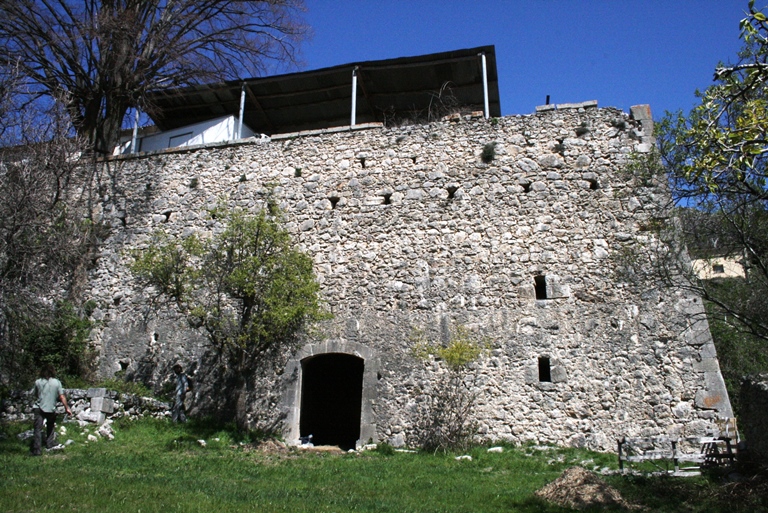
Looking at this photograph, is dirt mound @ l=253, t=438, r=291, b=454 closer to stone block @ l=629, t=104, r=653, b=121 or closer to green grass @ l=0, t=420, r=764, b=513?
green grass @ l=0, t=420, r=764, b=513

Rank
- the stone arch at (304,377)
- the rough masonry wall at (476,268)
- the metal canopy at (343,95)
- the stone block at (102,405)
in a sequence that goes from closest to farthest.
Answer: the rough masonry wall at (476,268), the stone block at (102,405), the stone arch at (304,377), the metal canopy at (343,95)

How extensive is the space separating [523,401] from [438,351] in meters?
1.79

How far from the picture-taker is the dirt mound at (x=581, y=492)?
6.54 metres

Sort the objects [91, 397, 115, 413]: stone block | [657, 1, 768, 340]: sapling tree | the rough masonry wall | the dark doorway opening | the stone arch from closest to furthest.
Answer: [657, 1, 768, 340]: sapling tree, the rough masonry wall, [91, 397, 115, 413]: stone block, the stone arch, the dark doorway opening

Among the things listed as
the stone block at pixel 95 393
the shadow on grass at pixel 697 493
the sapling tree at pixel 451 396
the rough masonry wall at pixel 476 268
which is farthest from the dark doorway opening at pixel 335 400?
the shadow on grass at pixel 697 493

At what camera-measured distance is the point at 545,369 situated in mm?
11117

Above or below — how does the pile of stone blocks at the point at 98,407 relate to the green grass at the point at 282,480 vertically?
above

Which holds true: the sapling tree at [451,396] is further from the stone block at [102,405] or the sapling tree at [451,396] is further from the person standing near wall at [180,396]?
the stone block at [102,405]

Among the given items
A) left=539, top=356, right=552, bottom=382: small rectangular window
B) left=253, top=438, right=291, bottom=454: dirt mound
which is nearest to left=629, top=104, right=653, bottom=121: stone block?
left=539, top=356, right=552, bottom=382: small rectangular window

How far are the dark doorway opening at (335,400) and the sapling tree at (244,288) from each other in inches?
86.2

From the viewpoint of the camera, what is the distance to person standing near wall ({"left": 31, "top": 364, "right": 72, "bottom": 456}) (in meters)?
8.95

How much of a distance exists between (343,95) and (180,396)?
9.90 metres

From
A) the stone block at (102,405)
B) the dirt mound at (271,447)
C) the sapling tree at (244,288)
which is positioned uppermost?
the sapling tree at (244,288)

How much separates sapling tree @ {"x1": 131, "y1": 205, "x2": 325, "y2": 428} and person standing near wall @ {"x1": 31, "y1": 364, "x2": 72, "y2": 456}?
2.58m
